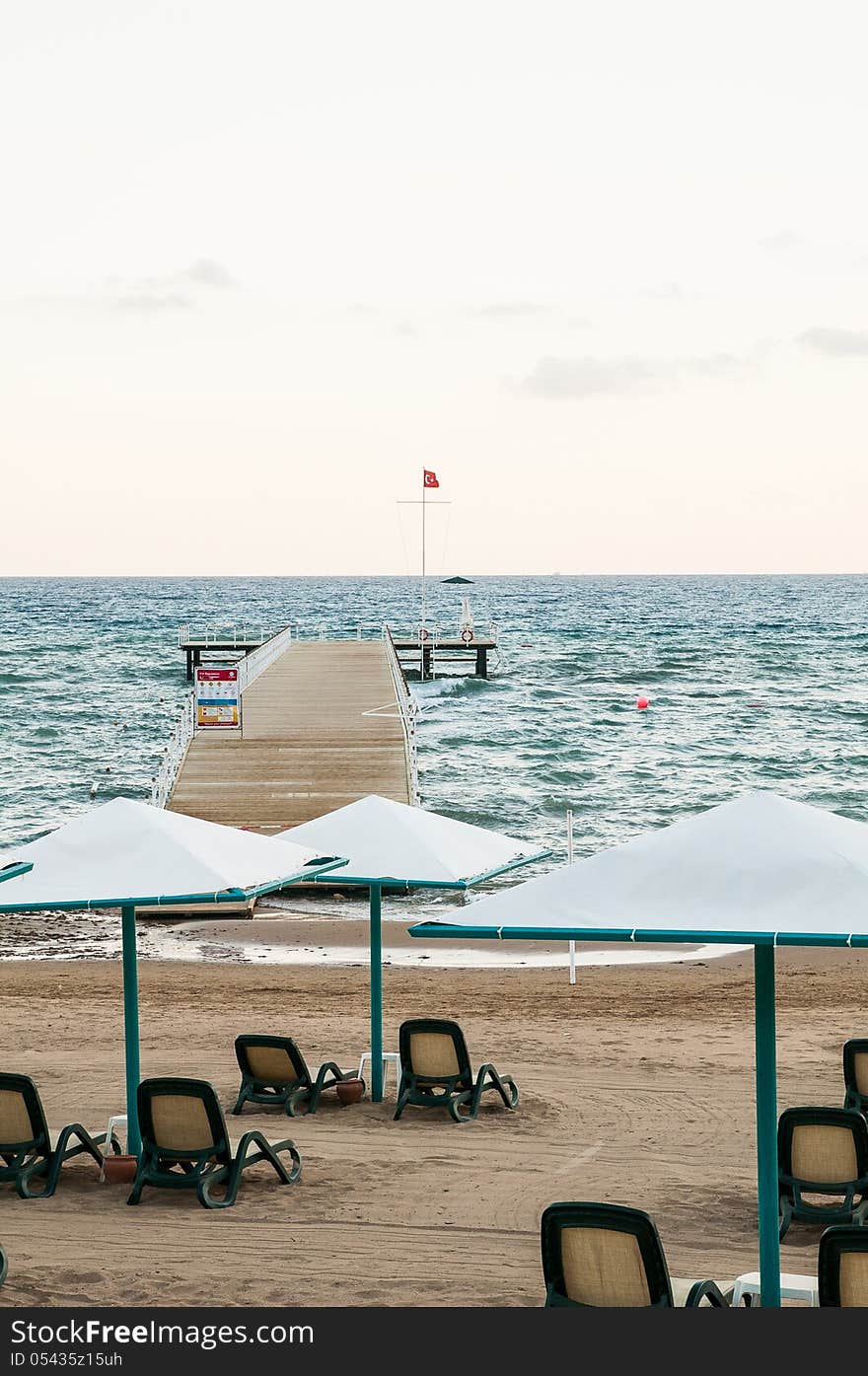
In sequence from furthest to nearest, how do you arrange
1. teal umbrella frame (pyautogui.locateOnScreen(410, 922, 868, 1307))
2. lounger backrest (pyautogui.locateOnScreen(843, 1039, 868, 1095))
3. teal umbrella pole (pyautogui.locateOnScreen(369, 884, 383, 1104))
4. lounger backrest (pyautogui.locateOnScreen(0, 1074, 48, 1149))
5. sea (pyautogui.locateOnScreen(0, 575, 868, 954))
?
sea (pyautogui.locateOnScreen(0, 575, 868, 954))
teal umbrella pole (pyautogui.locateOnScreen(369, 884, 383, 1104))
lounger backrest (pyautogui.locateOnScreen(843, 1039, 868, 1095))
lounger backrest (pyautogui.locateOnScreen(0, 1074, 48, 1149))
teal umbrella frame (pyautogui.locateOnScreen(410, 922, 868, 1307))

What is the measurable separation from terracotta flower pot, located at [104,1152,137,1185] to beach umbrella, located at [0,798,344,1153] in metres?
0.32

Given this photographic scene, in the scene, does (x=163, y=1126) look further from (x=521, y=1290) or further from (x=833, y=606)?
(x=833, y=606)

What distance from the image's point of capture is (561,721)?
47.1 meters

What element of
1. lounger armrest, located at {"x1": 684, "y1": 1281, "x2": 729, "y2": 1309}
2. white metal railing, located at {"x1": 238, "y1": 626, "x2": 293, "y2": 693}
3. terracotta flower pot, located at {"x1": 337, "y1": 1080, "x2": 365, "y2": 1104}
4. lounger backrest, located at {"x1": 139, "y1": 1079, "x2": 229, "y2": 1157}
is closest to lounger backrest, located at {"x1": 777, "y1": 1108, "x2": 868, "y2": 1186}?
lounger armrest, located at {"x1": 684, "y1": 1281, "x2": 729, "y2": 1309}

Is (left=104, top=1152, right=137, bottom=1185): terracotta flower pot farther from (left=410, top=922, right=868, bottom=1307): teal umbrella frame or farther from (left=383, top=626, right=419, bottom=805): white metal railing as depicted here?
(left=383, top=626, right=419, bottom=805): white metal railing

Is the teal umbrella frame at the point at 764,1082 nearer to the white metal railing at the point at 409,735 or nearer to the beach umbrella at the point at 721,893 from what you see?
the beach umbrella at the point at 721,893

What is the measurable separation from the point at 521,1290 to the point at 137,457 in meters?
58.9

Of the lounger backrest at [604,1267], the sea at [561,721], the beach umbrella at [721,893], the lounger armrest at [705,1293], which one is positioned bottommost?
the sea at [561,721]

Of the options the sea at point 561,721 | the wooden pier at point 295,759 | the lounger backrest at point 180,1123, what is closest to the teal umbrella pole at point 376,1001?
the lounger backrest at point 180,1123

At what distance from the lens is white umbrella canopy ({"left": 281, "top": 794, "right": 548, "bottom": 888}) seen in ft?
31.3

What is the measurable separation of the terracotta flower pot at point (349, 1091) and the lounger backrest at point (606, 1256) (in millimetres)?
4551

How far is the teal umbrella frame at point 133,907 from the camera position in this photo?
762 cm

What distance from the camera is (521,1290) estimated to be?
6.60m
